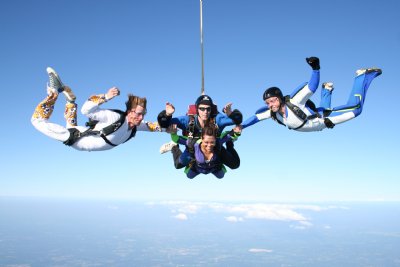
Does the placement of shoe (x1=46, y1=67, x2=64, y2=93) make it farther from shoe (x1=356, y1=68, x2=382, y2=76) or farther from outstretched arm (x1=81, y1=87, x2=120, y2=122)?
shoe (x1=356, y1=68, x2=382, y2=76)

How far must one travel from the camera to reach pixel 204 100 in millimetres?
6207

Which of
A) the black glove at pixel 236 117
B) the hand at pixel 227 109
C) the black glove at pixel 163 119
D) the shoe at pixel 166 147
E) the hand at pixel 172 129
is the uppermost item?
the hand at pixel 227 109

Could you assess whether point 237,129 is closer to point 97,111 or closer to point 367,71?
point 97,111

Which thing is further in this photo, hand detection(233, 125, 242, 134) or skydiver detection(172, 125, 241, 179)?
hand detection(233, 125, 242, 134)

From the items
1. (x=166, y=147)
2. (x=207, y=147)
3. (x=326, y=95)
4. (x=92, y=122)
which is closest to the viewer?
(x=92, y=122)

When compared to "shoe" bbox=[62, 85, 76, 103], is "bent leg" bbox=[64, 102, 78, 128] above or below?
below

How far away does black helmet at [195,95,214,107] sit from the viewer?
6.20 m

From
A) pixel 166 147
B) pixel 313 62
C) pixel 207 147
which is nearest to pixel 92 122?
pixel 166 147

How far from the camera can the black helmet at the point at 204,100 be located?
620 cm

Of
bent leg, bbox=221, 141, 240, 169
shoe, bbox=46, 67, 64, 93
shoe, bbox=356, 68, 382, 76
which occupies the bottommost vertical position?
bent leg, bbox=221, 141, 240, 169

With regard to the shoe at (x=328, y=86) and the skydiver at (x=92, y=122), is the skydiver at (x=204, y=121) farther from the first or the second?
the shoe at (x=328, y=86)

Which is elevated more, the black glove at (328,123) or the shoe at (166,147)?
the black glove at (328,123)

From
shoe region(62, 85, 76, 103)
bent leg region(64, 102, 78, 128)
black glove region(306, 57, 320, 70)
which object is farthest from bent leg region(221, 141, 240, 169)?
shoe region(62, 85, 76, 103)

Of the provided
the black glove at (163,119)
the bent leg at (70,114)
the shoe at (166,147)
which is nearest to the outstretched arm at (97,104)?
the bent leg at (70,114)
